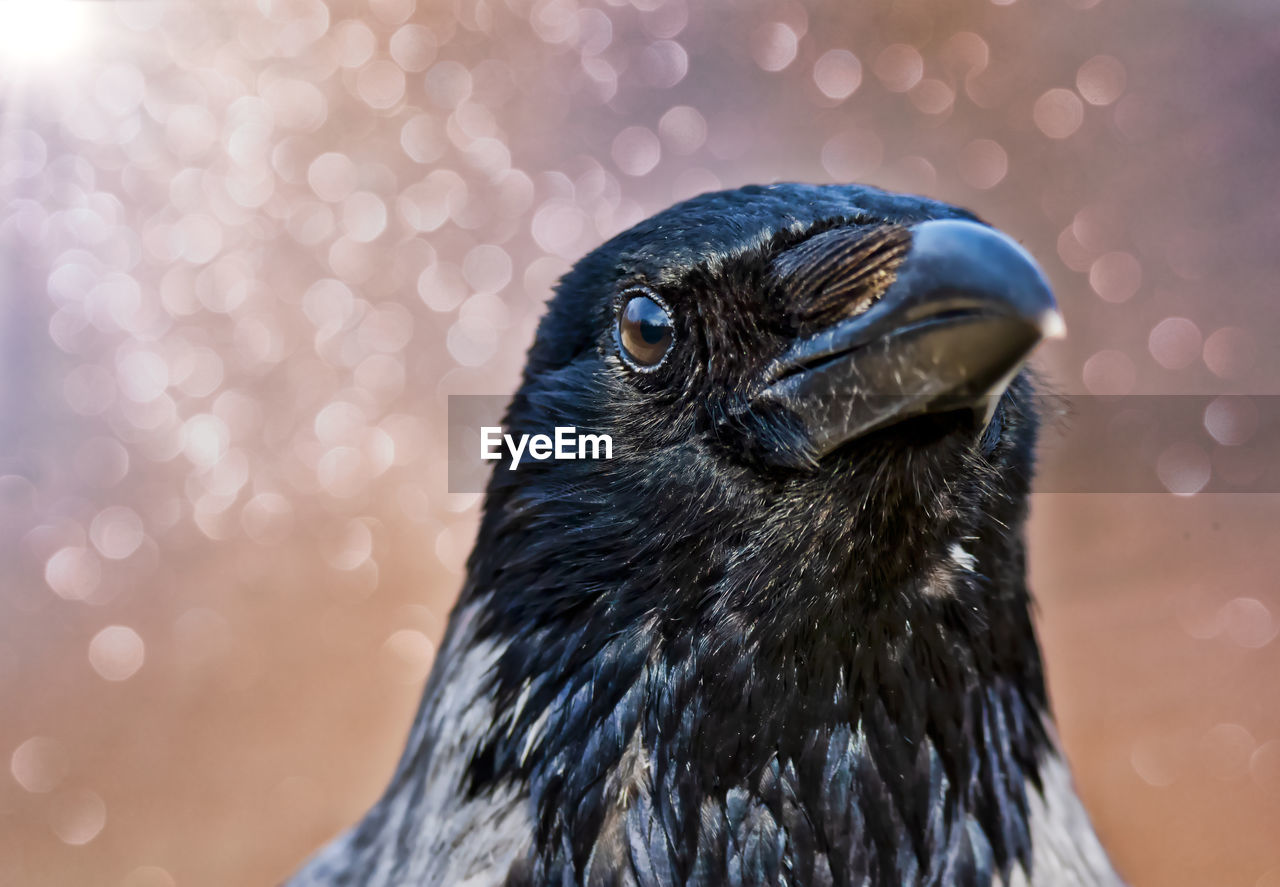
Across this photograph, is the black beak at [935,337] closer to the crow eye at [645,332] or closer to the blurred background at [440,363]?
the crow eye at [645,332]

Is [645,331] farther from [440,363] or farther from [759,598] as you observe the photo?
[440,363]

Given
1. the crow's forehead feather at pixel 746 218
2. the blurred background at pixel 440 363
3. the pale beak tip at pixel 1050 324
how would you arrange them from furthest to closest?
the blurred background at pixel 440 363 < the crow's forehead feather at pixel 746 218 < the pale beak tip at pixel 1050 324

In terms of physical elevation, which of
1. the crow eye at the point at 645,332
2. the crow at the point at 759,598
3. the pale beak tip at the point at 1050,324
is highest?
the crow eye at the point at 645,332

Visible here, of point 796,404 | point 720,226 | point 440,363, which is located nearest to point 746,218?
point 720,226

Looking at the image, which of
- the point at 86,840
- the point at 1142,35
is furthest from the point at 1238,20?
the point at 86,840

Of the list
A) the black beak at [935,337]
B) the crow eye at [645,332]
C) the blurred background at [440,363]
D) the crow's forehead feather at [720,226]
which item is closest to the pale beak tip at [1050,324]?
the black beak at [935,337]

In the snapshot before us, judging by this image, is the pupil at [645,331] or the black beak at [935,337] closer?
the black beak at [935,337]

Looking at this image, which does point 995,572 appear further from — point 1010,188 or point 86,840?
point 86,840

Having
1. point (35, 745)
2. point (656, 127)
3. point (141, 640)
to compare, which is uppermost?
point (656, 127)
